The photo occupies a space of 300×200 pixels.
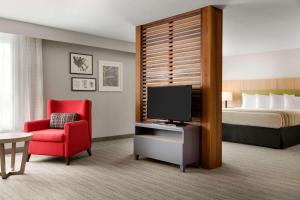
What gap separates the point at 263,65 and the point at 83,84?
5.36 m

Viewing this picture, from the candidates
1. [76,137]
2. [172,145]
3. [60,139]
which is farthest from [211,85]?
[60,139]

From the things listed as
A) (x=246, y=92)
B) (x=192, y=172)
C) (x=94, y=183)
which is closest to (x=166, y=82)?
(x=192, y=172)

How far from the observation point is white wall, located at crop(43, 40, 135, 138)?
5348 mm

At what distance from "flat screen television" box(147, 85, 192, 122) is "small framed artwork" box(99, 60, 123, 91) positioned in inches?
86.5

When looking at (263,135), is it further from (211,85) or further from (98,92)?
(98,92)

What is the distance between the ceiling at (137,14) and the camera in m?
3.74

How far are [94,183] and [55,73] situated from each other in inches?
120

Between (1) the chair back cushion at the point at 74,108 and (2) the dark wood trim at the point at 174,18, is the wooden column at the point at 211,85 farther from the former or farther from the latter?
(1) the chair back cushion at the point at 74,108

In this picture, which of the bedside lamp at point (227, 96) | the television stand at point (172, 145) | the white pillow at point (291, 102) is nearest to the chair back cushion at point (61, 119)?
the television stand at point (172, 145)

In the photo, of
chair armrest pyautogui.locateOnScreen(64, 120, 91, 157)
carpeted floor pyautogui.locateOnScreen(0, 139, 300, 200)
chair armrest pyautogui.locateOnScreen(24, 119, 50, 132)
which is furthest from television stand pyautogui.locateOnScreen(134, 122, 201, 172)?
chair armrest pyautogui.locateOnScreen(24, 119, 50, 132)

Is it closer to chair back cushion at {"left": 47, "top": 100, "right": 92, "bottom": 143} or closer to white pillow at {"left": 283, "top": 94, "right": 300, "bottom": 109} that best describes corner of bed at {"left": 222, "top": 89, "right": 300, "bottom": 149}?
white pillow at {"left": 283, "top": 94, "right": 300, "bottom": 109}

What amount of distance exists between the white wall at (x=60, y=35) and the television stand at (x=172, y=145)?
2.39 m

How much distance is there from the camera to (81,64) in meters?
5.77

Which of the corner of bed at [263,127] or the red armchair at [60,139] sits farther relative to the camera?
the corner of bed at [263,127]
